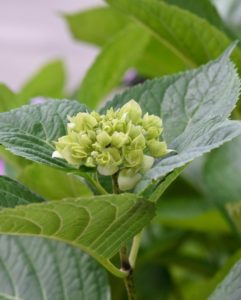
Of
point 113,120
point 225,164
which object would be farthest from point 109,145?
point 225,164

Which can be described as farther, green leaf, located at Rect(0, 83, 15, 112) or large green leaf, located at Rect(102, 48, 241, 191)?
green leaf, located at Rect(0, 83, 15, 112)

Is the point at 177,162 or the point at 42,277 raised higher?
the point at 177,162

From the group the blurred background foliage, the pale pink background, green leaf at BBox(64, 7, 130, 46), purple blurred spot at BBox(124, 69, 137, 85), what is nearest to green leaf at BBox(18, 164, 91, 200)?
the blurred background foliage

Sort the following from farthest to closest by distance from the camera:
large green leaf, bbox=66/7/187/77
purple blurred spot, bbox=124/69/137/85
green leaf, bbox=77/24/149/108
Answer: purple blurred spot, bbox=124/69/137/85 < large green leaf, bbox=66/7/187/77 < green leaf, bbox=77/24/149/108

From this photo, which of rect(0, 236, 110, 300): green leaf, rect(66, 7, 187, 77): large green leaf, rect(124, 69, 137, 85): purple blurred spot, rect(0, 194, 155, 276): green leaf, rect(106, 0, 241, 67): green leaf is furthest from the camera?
rect(124, 69, 137, 85): purple blurred spot

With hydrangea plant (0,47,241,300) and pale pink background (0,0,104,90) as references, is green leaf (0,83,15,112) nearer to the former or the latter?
hydrangea plant (0,47,241,300)

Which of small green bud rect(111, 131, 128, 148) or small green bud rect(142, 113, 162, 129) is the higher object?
small green bud rect(142, 113, 162, 129)

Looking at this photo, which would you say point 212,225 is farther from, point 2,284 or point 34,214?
point 34,214
